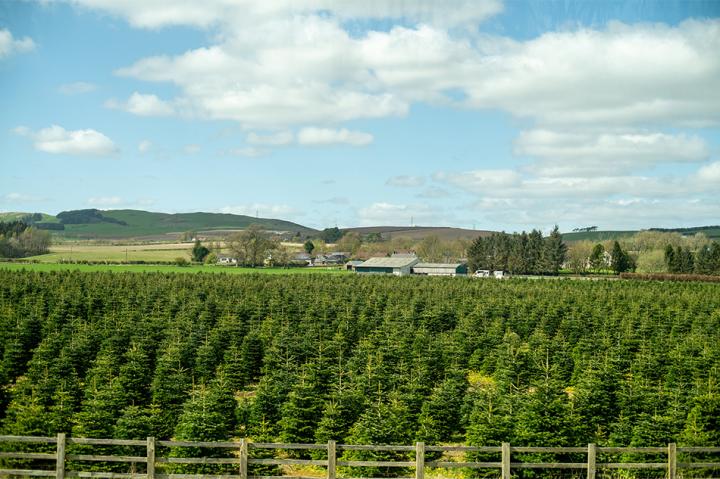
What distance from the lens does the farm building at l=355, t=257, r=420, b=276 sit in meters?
132

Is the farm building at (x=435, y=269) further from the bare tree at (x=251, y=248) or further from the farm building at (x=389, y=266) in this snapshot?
the bare tree at (x=251, y=248)

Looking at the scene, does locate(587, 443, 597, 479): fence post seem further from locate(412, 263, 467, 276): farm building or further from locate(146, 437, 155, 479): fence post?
locate(412, 263, 467, 276): farm building

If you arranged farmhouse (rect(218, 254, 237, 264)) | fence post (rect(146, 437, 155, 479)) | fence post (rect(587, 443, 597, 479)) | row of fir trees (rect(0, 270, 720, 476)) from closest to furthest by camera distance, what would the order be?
1. fence post (rect(146, 437, 155, 479))
2. fence post (rect(587, 443, 597, 479))
3. row of fir trees (rect(0, 270, 720, 476))
4. farmhouse (rect(218, 254, 237, 264))

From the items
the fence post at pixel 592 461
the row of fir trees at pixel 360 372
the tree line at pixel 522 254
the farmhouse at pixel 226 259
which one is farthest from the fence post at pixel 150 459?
the farmhouse at pixel 226 259

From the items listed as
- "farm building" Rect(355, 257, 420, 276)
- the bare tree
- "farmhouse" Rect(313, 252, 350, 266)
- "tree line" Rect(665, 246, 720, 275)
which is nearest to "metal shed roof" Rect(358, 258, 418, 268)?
"farm building" Rect(355, 257, 420, 276)

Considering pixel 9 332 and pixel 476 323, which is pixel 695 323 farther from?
pixel 9 332

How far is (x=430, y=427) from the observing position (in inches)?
884

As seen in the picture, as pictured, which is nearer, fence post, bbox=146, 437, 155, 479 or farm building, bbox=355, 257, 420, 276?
fence post, bbox=146, 437, 155, 479

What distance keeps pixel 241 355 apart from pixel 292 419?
13.3 m

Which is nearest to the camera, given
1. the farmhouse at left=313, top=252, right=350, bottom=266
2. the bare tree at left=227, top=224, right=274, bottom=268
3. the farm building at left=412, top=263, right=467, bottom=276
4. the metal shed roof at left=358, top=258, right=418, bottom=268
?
the metal shed roof at left=358, top=258, right=418, bottom=268

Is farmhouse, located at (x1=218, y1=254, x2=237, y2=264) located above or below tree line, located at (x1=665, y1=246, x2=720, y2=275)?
below

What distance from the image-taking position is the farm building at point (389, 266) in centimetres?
13179

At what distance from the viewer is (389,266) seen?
434 feet

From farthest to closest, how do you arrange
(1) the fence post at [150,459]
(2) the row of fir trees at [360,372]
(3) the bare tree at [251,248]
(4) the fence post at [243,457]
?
1. (3) the bare tree at [251,248]
2. (2) the row of fir trees at [360,372]
3. (4) the fence post at [243,457]
4. (1) the fence post at [150,459]
